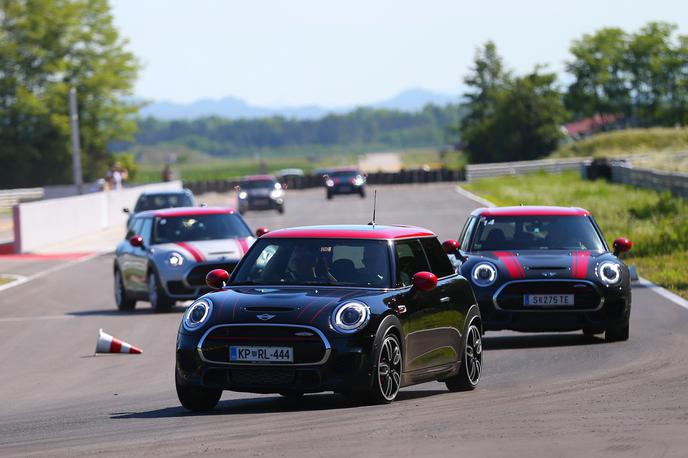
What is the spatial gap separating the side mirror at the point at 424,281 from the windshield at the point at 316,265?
0.21 metres

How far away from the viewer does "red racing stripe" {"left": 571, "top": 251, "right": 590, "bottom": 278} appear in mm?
15469

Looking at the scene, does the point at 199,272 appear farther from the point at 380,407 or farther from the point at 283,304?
the point at 380,407

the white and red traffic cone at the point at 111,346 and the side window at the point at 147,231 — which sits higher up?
the side window at the point at 147,231

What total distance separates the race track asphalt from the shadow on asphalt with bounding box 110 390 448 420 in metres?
0.02

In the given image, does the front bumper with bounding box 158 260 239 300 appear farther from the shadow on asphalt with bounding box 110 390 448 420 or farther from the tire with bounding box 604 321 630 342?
the shadow on asphalt with bounding box 110 390 448 420

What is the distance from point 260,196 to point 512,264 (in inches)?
1665

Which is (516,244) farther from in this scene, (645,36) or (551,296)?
(645,36)

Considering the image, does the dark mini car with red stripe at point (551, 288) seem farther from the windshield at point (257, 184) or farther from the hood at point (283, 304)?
the windshield at point (257, 184)

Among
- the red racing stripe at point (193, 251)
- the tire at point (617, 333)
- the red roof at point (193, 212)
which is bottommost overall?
the tire at point (617, 333)

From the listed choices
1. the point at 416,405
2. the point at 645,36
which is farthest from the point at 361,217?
the point at 645,36

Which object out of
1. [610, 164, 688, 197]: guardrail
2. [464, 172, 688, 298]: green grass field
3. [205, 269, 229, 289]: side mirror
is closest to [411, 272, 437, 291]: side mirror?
[205, 269, 229, 289]: side mirror

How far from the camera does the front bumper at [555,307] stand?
15414 millimetres

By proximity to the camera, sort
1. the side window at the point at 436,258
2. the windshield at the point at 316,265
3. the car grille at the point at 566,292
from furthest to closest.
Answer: the car grille at the point at 566,292
the side window at the point at 436,258
the windshield at the point at 316,265

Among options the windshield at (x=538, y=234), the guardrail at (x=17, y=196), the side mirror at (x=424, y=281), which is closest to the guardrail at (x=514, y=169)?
the guardrail at (x=17, y=196)
